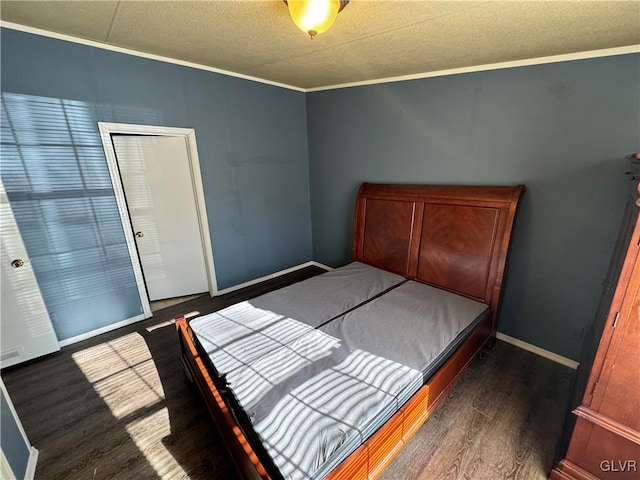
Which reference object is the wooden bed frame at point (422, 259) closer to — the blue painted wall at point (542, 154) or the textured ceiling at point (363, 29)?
the blue painted wall at point (542, 154)

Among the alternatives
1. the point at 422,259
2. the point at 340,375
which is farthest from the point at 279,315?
the point at 422,259

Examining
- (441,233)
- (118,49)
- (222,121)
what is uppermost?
(118,49)

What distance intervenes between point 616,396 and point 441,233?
1.62 m

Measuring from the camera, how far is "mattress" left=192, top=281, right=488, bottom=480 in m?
1.21

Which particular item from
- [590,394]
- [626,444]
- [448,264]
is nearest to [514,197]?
[448,264]

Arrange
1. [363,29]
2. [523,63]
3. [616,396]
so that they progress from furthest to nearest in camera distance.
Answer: [523,63] < [363,29] < [616,396]

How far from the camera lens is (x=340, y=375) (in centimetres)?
160

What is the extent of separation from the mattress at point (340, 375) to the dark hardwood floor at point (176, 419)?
0.43 metres

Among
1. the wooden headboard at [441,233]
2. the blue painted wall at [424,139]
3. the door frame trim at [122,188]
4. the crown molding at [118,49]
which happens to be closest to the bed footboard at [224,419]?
the door frame trim at [122,188]

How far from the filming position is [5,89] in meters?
2.03

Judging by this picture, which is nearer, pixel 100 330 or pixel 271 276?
pixel 100 330

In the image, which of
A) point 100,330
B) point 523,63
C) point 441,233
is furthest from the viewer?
point 100,330

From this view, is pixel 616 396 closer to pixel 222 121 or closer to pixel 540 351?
pixel 540 351

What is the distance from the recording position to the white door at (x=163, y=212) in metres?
2.90
